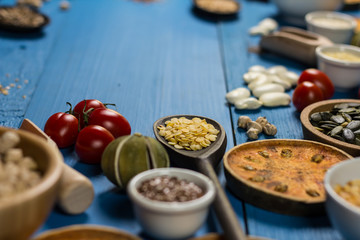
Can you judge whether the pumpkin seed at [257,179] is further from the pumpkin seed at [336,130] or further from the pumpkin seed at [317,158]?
the pumpkin seed at [336,130]

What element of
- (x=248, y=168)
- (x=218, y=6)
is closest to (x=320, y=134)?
(x=248, y=168)

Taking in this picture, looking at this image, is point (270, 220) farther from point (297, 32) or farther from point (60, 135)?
point (297, 32)

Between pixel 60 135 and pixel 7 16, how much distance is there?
4.15 ft

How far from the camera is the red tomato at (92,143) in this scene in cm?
131

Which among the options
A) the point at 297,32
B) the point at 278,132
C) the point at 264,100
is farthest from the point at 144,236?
the point at 297,32

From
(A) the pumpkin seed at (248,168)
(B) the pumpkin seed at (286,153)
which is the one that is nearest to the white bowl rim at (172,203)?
(A) the pumpkin seed at (248,168)

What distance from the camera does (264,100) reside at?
1.81 meters

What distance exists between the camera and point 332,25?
2533 millimetres

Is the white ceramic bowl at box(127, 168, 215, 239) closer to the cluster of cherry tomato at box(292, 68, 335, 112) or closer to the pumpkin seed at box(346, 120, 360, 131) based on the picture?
the pumpkin seed at box(346, 120, 360, 131)

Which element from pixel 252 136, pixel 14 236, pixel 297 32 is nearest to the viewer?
pixel 14 236

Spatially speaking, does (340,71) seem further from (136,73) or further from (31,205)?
(31,205)

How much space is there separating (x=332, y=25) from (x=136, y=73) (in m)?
1.11

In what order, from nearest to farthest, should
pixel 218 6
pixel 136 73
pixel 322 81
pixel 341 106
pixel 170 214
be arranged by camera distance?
1. pixel 170 214
2. pixel 341 106
3. pixel 322 81
4. pixel 136 73
5. pixel 218 6

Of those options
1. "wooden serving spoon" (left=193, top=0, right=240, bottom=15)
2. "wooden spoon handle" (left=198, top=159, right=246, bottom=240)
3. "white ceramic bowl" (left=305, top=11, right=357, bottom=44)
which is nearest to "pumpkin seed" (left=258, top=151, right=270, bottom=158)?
"wooden spoon handle" (left=198, top=159, right=246, bottom=240)
